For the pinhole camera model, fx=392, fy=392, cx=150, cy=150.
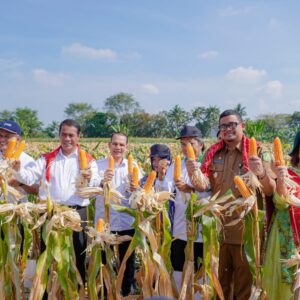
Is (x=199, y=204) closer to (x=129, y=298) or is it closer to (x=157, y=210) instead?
(x=157, y=210)

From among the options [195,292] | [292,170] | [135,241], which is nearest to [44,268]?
[135,241]

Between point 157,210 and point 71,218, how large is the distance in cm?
68

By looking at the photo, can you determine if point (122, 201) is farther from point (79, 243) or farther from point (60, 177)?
point (60, 177)

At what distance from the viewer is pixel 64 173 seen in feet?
13.0

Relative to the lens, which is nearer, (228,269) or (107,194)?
(107,194)

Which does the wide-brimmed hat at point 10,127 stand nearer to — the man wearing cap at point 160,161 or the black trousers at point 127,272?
the man wearing cap at point 160,161

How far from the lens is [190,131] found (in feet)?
13.7

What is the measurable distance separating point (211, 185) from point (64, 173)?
1.47m

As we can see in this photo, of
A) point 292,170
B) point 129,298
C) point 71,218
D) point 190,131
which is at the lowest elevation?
point 129,298

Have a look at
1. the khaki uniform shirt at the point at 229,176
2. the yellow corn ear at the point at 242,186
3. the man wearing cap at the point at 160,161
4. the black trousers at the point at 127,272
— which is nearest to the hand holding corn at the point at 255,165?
the yellow corn ear at the point at 242,186

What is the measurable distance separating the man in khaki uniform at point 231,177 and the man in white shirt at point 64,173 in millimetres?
1152

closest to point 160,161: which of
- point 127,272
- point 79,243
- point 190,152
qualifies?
point 190,152

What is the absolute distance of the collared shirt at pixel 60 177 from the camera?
3.88m

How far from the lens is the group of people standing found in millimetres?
3016
